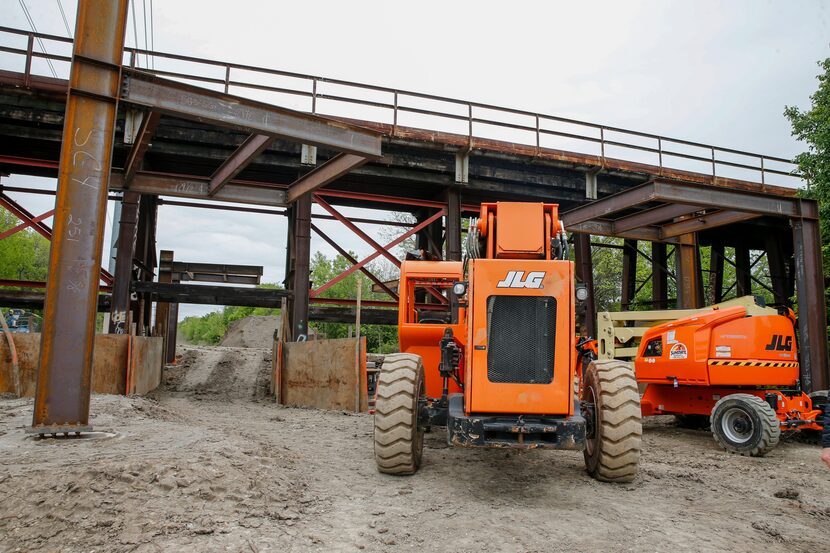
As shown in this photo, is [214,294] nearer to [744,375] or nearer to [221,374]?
[221,374]

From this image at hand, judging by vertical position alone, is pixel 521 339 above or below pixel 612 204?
below

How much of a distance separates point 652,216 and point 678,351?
495 centimetres

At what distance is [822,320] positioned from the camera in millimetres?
12539

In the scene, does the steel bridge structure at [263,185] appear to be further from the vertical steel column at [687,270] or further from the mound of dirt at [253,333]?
the mound of dirt at [253,333]

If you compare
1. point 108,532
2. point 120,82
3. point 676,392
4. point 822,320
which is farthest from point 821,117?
point 108,532

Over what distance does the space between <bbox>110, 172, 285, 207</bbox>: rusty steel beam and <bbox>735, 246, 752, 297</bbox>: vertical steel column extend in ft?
55.2

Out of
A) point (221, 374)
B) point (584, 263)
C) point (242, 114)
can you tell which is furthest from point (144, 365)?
point (584, 263)

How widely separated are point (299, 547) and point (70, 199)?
5049 mm

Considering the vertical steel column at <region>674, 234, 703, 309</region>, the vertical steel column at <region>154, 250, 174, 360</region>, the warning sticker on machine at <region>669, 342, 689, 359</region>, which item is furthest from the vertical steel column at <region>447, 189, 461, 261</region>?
the vertical steel column at <region>154, 250, 174, 360</region>

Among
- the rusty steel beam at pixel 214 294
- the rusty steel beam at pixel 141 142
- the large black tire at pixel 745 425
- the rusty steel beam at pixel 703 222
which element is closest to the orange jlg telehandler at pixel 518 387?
the large black tire at pixel 745 425

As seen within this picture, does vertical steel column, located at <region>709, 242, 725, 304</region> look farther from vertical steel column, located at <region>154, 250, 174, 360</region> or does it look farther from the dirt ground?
vertical steel column, located at <region>154, 250, 174, 360</region>

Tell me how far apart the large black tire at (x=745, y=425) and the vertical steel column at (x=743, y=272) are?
14.3 metres

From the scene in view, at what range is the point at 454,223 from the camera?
16047 millimetres

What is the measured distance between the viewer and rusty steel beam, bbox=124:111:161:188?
871 centimetres
